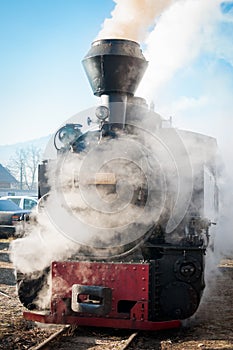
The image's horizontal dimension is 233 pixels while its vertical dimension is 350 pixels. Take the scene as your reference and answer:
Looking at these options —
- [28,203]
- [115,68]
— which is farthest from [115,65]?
[28,203]

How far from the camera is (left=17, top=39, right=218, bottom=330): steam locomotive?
5.26 m

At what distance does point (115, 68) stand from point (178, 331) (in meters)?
3.48

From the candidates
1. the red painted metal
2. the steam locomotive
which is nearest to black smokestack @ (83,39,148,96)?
the steam locomotive

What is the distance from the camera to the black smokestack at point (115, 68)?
21.0 ft

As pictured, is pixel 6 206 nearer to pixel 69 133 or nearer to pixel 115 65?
pixel 69 133

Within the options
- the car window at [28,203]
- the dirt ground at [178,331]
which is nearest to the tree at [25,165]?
the car window at [28,203]

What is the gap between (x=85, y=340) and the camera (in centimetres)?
523

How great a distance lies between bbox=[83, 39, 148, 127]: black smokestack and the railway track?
2.84 meters

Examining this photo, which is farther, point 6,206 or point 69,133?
point 6,206

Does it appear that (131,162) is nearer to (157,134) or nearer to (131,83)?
(157,134)

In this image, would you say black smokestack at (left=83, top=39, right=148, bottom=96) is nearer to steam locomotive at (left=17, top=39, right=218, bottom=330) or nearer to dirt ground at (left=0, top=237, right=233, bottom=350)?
steam locomotive at (left=17, top=39, right=218, bottom=330)

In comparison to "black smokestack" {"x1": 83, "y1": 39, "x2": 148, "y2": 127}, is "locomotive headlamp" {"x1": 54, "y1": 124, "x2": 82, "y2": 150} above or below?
below

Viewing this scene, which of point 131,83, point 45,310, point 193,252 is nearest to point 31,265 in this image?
point 45,310

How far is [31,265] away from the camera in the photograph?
238 inches
